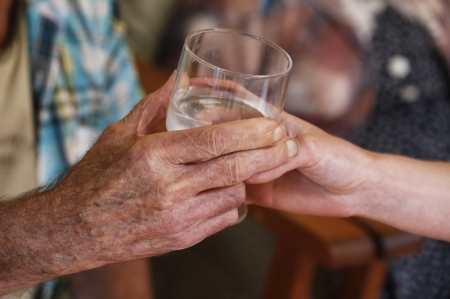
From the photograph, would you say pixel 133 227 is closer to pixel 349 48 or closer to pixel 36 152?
pixel 36 152

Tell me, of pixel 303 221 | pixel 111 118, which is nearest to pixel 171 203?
pixel 303 221

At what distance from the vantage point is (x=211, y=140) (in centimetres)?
58

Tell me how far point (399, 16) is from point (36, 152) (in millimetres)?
1455

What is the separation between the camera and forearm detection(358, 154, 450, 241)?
2.73ft

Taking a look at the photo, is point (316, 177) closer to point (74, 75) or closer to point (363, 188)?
point (363, 188)

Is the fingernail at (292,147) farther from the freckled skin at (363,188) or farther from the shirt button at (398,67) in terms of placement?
the shirt button at (398,67)

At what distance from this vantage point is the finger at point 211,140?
58 cm

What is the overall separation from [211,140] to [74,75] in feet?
2.37

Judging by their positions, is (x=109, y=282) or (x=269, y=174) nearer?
(x=269, y=174)

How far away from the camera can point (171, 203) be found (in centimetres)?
60

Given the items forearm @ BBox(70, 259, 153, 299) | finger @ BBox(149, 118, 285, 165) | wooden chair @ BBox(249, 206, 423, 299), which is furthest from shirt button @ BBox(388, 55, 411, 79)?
finger @ BBox(149, 118, 285, 165)

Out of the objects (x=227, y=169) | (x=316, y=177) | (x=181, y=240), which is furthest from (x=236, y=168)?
Answer: (x=316, y=177)

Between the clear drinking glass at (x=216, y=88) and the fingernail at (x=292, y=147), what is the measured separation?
35 millimetres

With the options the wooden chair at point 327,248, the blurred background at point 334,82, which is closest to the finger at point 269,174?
the wooden chair at point 327,248
